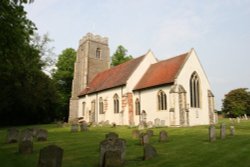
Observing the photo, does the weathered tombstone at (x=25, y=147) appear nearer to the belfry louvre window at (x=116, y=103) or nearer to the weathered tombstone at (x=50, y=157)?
the weathered tombstone at (x=50, y=157)

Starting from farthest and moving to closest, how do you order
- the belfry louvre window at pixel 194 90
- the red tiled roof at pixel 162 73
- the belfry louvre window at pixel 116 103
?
1. the belfry louvre window at pixel 116 103
2. the belfry louvre window at pixel 194 90
3. the red tiled roof at pixel 162 73

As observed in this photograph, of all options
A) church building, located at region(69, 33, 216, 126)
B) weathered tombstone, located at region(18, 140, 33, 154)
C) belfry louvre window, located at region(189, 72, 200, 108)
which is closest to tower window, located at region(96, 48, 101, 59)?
church building, located at region(69, 33, 216, 126)

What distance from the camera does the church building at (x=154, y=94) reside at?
968 inches

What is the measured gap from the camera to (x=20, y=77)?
108ft

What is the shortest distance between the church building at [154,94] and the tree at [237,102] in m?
37.9

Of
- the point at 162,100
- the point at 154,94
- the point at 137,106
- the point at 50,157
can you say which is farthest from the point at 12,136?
the point at 137,106

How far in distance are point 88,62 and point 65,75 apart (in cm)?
1236

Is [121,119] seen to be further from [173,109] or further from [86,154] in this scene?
[86,154]

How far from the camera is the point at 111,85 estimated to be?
31.7 m

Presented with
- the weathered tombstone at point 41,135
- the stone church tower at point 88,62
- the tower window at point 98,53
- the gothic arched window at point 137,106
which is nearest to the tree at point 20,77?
the stone church tower at point 88,62

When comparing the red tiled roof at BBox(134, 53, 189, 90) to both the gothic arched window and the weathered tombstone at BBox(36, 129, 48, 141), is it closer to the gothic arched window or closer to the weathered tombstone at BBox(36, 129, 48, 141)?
the gothic arched window

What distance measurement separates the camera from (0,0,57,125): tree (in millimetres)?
11992

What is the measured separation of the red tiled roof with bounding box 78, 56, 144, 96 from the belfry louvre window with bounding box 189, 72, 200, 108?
22.6ft

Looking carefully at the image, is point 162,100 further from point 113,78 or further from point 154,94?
point 113,78
